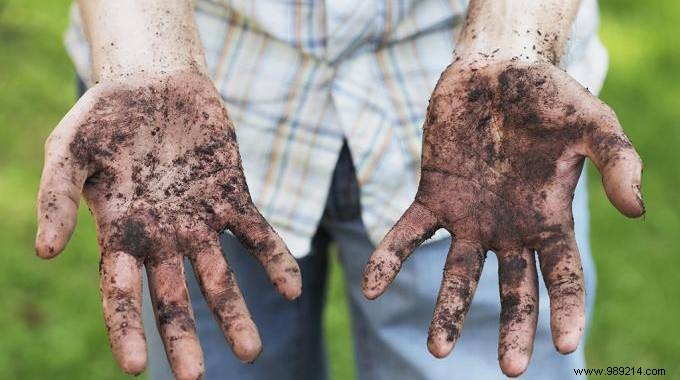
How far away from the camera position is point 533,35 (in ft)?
5.59

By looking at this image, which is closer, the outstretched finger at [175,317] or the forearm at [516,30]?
the outstretched finger at [175,317]

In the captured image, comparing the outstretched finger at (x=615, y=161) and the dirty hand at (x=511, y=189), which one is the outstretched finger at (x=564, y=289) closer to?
the dirty hand at (x=511, y=189)

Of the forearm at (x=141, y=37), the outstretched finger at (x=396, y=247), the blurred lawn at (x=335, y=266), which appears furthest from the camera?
the blurred lawn at (x=335, y=266)

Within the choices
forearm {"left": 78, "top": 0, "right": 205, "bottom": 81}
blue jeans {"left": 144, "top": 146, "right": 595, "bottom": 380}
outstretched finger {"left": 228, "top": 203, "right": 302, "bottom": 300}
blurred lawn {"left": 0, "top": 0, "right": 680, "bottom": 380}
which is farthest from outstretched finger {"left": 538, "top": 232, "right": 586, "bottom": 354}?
blurred lawn {"left": 0, "top": 0, "right": 680, "bottom": 380}

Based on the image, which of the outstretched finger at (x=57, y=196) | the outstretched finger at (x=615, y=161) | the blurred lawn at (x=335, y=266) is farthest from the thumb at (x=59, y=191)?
the blurred lawn at (x=335, y=266)

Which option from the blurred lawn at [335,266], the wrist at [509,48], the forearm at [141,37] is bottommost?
the blurred lawn at [335,266]

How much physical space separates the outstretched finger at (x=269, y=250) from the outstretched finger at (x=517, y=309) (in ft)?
1.07

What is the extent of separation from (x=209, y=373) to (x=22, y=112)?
2405 mm

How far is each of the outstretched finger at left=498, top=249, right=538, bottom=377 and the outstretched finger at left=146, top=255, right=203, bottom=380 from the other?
0.47 meters

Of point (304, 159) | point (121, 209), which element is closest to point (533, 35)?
point (304, 159)

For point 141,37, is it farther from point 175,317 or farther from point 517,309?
point 517,309

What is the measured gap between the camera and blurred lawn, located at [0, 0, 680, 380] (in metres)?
3.08

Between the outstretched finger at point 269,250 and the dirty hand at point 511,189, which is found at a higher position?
the dirty hand at point 511,189

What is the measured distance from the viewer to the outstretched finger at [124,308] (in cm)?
143
